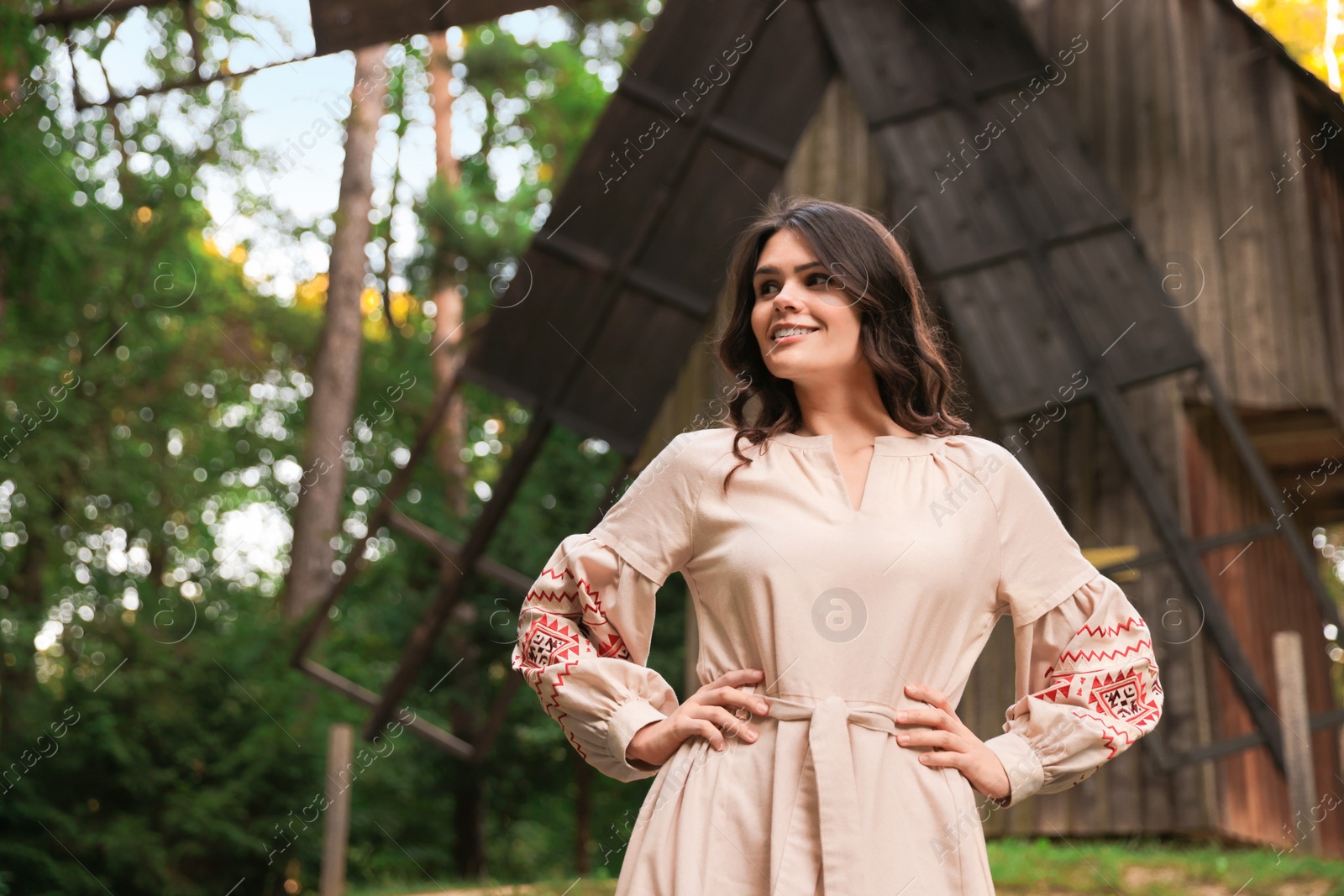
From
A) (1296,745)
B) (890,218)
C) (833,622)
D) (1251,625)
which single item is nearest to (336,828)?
(890,218)

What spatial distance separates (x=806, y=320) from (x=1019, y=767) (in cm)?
81

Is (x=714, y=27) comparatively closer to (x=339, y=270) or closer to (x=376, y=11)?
(x=376, y=11)

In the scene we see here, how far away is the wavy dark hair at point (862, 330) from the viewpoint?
7.82ft

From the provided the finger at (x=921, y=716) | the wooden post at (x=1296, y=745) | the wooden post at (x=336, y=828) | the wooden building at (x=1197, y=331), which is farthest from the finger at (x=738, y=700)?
the wooden post at (x=336, y=828)

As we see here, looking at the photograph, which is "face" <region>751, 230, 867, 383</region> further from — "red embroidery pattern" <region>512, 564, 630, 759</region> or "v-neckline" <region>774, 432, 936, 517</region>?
"red embroidery pattern" <region>512, 564, 630, 759</region>

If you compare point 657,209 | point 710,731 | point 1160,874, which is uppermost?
point 657,209

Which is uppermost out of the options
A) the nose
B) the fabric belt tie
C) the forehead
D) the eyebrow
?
the forehead

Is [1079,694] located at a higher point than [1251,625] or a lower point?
lower

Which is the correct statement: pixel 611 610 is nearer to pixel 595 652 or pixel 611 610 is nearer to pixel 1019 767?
pixel 595 652

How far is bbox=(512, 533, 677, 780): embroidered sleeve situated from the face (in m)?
0.45

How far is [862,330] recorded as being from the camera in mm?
2420

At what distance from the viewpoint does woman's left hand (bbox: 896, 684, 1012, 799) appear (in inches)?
83.7

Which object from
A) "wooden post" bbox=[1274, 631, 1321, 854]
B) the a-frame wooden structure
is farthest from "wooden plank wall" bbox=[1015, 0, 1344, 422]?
"wooden post" bbox=[1274, 631, 1321, 854]

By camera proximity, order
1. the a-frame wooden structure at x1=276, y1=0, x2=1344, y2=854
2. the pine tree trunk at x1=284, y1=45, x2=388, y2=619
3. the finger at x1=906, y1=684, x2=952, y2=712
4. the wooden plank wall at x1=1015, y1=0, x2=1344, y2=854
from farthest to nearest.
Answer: the pine tree trunk at x1=284, y1=45, x2=388, y2=619
the wooden plank wall at x1=1015, y1=0, x2=1344, y2=854
the a-frame wooden structure at x1=276, y1=0, x2=1344, y2=854
the finger at x1=906, y1=684, x2=952, y2=712
